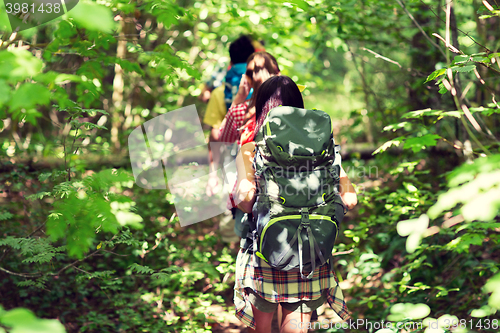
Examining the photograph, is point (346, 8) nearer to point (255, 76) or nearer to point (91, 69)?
point (255, 76)

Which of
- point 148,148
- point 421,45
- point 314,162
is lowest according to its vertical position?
point 148,148

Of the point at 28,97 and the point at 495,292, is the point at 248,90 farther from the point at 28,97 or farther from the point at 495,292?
the point at 495,292

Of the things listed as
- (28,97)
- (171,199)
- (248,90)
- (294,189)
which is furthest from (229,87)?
(28,97)

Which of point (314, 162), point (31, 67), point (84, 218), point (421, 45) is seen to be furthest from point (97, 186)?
point (421, 45)

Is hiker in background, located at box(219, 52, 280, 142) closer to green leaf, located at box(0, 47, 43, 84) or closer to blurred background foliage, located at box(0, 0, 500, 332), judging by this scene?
blurred background foliage, located at box(0, 0, 500, 332)

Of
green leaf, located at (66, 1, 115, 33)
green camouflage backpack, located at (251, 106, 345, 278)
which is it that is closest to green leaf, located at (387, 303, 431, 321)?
green camouflage backpack, located at (251, 106, 345, 278)

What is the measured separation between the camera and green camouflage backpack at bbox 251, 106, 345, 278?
1.84 m

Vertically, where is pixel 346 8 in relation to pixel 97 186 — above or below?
above

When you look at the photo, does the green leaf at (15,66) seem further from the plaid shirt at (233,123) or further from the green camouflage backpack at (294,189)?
the plaid shirt at (233,123)

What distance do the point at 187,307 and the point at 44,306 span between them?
3.98ft

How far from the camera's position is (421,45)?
14.2ft

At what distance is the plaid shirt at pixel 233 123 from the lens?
2.49 metres

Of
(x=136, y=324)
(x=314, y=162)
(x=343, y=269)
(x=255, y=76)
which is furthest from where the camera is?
(x=343, y=269)

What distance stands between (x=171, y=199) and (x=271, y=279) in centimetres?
155
